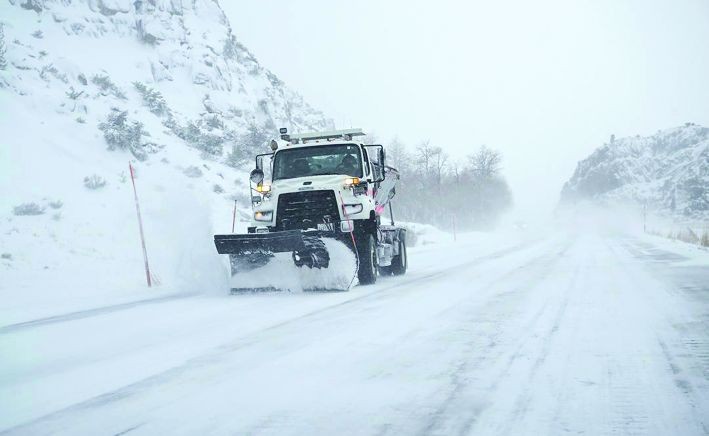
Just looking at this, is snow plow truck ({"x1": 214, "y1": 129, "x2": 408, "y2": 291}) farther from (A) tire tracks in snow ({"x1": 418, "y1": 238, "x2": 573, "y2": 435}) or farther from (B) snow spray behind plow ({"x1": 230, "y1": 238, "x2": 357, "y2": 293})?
(A) tire tracks in snow ({"x1": 418, "y1": 238, "x2": 573, "y2": 435})

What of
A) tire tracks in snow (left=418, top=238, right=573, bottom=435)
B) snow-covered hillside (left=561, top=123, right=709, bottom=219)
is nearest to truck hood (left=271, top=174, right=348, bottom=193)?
tire tracks in snow (left=418, top=238, right=573, bottom=435)

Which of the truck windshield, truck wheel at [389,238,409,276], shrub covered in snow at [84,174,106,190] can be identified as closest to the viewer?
the truck windshield

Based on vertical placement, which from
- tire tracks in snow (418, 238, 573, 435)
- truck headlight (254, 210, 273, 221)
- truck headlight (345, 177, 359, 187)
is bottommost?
tire tracks in snow (418, 238, 573, 435)

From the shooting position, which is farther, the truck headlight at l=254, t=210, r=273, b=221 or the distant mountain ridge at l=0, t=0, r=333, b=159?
the distant mountain ridge at l=0, t=0, r=333, b=159

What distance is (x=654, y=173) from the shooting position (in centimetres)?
11675

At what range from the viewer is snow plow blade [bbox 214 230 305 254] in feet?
27.3

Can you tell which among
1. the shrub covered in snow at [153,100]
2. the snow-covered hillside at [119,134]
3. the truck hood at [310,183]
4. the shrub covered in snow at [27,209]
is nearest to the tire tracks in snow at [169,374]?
the truck hood at [310,183]

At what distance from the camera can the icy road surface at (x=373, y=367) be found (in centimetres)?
281

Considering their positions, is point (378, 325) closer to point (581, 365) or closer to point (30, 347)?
point (581, 365)

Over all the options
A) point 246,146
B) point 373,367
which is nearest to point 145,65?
point 246,146

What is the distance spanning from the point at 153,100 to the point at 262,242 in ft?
112

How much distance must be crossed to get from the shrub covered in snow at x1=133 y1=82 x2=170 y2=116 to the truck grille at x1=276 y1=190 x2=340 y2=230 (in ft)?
106

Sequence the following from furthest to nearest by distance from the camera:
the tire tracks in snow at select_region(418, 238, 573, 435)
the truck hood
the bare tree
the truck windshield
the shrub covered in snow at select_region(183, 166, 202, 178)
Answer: the bare tree, the shrub covered in snow at select_region(183, 166, 202, 178), the truck windshield, the truck hood, the tire tracks in snow at select_region(418, 238, 573, 435)

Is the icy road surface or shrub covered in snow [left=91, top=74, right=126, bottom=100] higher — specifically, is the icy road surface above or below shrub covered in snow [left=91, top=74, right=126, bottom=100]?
below
